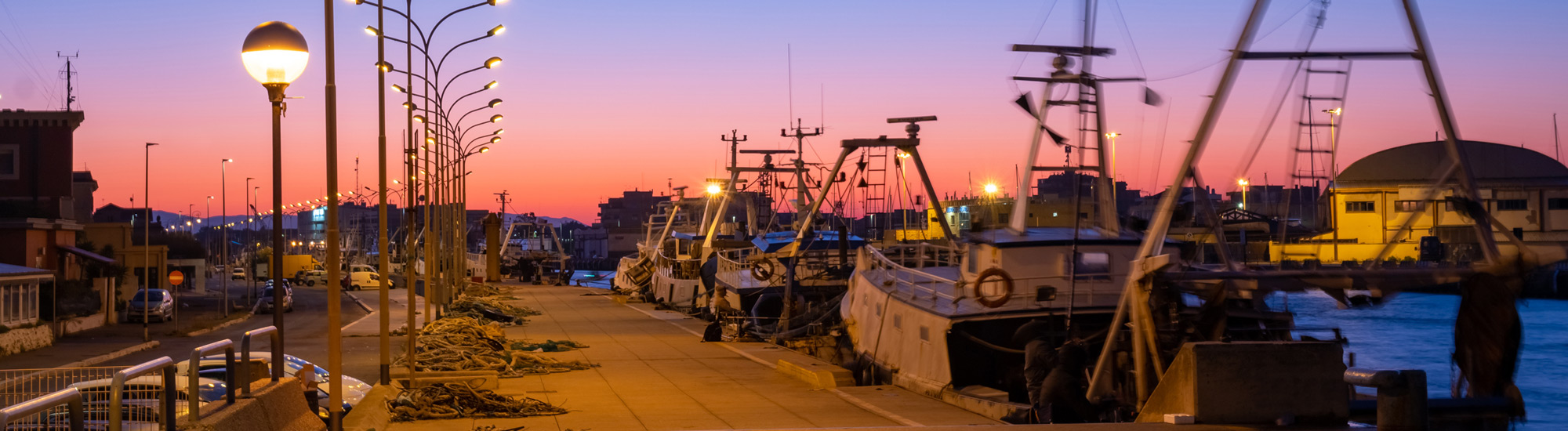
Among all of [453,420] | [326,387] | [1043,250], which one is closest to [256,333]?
[453,420]

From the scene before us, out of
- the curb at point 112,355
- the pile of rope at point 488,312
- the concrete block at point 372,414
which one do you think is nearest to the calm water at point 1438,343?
the concrete block at point 372,414

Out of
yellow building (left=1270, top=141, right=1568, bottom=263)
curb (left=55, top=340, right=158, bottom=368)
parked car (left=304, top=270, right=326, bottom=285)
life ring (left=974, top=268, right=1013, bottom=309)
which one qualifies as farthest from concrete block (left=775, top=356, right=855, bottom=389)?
parked car (left=304, top=270, right=326, bottom=285)

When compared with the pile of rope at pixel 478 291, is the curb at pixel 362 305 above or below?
below

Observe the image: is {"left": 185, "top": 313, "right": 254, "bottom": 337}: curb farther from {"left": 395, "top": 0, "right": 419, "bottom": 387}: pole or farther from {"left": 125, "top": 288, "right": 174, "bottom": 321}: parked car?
{"left": 395, "top": 0, "right": 419, "bottom": 387}: pole

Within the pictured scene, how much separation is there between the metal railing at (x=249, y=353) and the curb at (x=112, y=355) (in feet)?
63.1

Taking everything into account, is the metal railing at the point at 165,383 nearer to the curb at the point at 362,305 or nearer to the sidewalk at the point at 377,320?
the sidewalk at the point at 377,320

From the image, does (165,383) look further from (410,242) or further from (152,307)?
(152,307)

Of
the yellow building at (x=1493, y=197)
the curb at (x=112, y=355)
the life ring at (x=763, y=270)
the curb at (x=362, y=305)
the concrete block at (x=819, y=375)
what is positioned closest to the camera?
the concrete block at (x=819, y=375)

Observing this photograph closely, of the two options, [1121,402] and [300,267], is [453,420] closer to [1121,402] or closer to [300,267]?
[1121,402]

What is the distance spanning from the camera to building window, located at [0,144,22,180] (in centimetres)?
5119

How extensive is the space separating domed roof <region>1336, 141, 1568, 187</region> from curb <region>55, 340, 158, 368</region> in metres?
56.4

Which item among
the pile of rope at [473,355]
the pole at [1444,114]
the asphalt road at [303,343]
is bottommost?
the asphalt road at [303,343]

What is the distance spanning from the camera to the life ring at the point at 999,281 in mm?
18109

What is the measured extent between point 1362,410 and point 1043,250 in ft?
28.9
